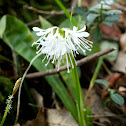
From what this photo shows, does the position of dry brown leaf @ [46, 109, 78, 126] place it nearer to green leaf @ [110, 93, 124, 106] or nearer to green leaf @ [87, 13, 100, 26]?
green leaf @ [110, 93, 124, 106]

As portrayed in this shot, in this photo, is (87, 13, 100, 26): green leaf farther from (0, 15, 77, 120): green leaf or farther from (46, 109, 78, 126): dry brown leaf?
(46, 109, 78, 126): dry brown leaf

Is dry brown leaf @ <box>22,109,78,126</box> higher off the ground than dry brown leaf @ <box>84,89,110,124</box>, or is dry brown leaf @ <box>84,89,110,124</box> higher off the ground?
dry brown leaf @ <box>22,109,78,126</box>

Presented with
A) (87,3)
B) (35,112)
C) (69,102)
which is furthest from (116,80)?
(87,3)

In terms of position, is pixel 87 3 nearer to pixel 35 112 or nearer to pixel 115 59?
pixel 115 59

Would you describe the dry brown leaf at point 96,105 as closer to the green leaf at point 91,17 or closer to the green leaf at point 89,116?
the green leaf at point 89,116

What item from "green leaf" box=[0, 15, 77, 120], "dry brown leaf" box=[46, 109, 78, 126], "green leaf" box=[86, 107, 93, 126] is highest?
"green leaf" box=[0, 15, 77, 120]

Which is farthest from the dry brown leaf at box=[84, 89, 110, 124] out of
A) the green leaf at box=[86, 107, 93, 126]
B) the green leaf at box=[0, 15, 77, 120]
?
the green leaf at box=[0, 15, 77, 120]

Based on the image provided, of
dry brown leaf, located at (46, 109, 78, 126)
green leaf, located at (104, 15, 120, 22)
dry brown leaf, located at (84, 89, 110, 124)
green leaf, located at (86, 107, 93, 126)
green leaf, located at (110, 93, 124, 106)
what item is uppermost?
green leaf, located at (104, 15, 120, 22)

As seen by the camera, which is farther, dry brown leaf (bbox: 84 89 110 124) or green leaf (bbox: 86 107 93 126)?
dry brown leaf (bbox: 84 89 110 124)

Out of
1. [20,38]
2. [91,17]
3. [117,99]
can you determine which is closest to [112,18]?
[91,17]

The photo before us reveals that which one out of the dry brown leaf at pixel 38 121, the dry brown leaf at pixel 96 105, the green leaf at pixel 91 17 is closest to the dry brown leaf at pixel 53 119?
the dry brown leaf at pixel 38 121

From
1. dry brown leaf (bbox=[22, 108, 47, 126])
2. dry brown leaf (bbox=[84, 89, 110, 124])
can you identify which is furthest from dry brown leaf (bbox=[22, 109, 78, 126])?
dry brown leaf (bbox=[84, 89, 110, 124])
